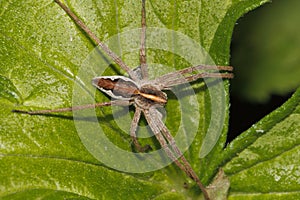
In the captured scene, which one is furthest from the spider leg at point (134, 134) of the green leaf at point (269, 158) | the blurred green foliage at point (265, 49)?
the blurred green foliage at point (265, 49)

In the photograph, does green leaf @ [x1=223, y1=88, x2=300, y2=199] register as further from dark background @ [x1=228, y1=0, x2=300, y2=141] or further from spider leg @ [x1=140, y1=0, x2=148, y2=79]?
spider leg @ [x1=140, y1=0, x2=148, y2=79]

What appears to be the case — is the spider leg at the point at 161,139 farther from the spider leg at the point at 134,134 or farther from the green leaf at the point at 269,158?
the green leaf at the point at 269,158

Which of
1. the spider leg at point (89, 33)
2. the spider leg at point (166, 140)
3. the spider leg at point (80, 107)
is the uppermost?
the spider leg at point (89, 33)

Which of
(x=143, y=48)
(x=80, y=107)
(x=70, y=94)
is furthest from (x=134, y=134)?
(x=143, y=48)

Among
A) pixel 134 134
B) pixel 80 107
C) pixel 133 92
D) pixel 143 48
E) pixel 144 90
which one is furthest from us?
pixel 144 90

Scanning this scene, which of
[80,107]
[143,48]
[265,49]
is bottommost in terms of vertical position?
[265,49]

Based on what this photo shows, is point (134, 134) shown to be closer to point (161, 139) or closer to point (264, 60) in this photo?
point (161, 139)

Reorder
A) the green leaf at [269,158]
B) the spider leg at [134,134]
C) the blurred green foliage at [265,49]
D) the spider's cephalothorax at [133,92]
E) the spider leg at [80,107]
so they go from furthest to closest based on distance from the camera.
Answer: the blurred green foliage at [265,49] < the spider's cephalothorax at [133,92] < the spider leg at [134,134] < the green leaf at [269,158] < the spider leg at [80,107]
